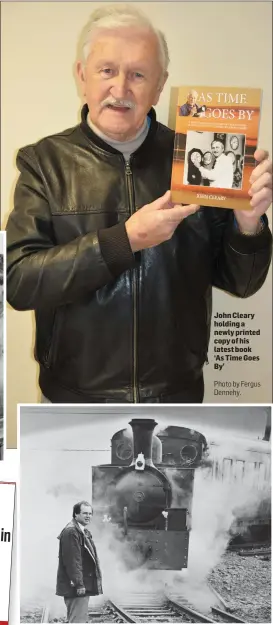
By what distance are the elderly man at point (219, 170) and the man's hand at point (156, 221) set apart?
0.21 feet

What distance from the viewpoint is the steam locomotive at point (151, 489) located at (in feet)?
3.35

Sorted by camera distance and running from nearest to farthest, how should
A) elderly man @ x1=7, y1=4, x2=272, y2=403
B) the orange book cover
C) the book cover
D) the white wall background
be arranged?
the book cover
the orange book cover
elderly man @ x1=7, y1=4, x2=272, y2=403
the white wall background

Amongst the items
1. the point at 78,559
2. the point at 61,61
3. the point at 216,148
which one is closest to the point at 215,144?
the point at 216,148

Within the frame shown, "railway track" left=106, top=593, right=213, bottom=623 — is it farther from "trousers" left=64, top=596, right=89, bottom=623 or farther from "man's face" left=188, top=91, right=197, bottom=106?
"man's face" left=188, top=91, right=197, bottom=106

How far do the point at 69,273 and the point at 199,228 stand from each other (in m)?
0.30

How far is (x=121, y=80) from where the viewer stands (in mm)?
1328

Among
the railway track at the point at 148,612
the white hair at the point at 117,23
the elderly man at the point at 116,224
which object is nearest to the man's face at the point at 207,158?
the elderly man at the point at 116,224

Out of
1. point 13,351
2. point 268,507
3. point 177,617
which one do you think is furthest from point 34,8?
point 177,617

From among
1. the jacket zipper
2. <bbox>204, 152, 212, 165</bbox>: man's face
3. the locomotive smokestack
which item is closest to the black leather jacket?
the jacket zipper

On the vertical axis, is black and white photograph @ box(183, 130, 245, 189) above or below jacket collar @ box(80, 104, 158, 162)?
below

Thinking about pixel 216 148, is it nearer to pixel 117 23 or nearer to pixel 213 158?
pixel 213 158

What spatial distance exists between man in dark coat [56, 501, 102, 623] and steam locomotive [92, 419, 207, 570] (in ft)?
0.09

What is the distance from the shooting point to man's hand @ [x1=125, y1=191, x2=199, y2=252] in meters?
1.18

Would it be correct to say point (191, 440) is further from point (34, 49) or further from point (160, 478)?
point (34, 49)
